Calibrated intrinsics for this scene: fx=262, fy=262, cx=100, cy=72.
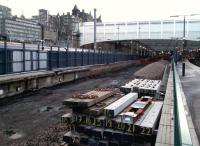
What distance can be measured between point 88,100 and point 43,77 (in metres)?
14.3

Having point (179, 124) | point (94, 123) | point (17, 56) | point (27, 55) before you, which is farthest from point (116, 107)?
point (27, 55)

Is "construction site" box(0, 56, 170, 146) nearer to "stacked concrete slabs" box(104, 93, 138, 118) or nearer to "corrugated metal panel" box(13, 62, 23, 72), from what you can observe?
"stacked concrete slabs" box(104, 93, 138, 118)

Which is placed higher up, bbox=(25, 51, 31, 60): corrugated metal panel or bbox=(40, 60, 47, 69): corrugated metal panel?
bbox=(25, 51, 31, 60): corrugated metal panel

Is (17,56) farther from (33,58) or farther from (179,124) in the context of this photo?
(179,124)

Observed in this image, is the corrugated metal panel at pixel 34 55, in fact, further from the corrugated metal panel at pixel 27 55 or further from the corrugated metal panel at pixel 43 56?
the corrugated metal panel at pixel 43 56

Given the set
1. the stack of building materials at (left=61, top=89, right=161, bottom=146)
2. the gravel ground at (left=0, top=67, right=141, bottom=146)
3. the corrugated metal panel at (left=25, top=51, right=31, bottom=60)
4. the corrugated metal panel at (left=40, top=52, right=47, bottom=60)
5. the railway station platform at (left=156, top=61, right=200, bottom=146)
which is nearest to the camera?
the railway station platform at (left=156, top=61, right=200, bottom=146)

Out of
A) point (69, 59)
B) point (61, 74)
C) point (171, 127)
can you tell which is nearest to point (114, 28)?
point (69, 59)

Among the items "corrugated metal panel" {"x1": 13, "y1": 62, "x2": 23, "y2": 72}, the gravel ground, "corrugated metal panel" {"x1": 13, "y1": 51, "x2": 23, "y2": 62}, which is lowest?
the gravel ground

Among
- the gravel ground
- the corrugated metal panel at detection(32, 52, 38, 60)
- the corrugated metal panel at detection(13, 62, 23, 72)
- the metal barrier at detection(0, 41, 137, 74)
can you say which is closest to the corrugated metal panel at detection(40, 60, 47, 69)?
the metal barrier at detection(0, 41, 137, 74)

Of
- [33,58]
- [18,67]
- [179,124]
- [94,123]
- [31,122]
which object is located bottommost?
[31,122]

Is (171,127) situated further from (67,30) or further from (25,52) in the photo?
(67,30)

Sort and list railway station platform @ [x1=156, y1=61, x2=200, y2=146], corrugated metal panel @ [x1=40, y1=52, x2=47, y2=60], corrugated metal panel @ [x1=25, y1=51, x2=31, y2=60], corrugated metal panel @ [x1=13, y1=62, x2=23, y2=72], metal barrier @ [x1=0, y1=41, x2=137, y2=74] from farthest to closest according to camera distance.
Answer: corrugated metal panel @ [x1=40, y1=52, x2=47, y2=60] < corrugated metal panel @ [x1=25, y1=51, x2=31, y2=60] < corrugated metal panel @ [x1=13, y1=62, x2=23, y2=72] < metal barrier @ [x1=0, y1=41, x2=137, y2=74] < railway station platform @ [x1=156, y1=61, x2=200, y2=146]

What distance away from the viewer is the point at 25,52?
64.4ft

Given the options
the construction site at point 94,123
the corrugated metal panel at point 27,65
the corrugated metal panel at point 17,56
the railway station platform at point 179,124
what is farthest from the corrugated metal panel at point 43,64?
the railway station platform at point 179,124
